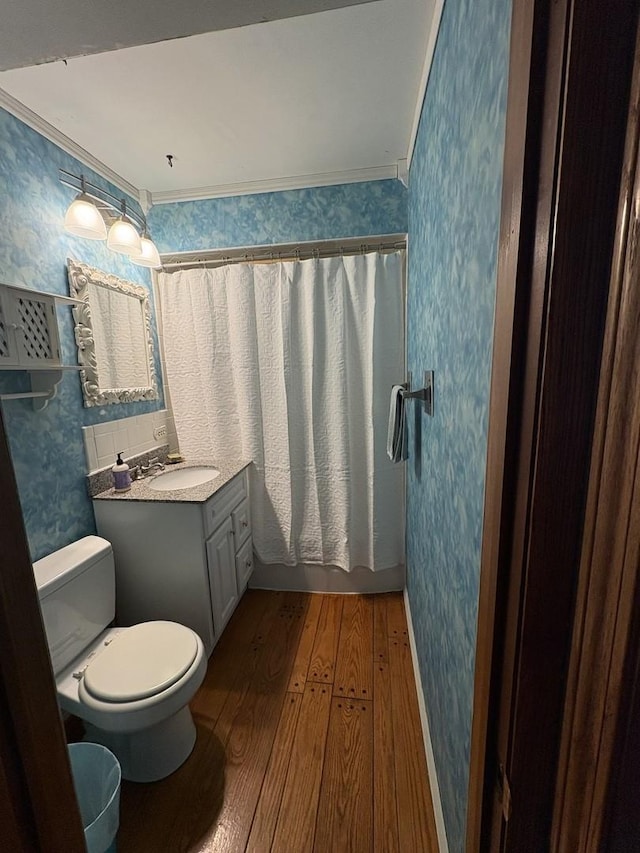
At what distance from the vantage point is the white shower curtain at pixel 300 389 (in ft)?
6.33

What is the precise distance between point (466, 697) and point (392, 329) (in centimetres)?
162

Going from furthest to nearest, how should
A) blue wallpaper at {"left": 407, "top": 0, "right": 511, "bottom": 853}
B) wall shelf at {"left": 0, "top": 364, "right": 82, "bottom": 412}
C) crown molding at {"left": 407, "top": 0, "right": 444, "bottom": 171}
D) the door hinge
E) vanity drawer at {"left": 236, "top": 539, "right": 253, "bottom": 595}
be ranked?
1. vanity drawer at {"left": 236, "top": 539, "right": 253, "bottom": 595}
2. wall shelf at {"left": 0, "top": 364, "right": 82, "bottom": 412}
3. crown molding at {"left": 407, "top": 0, "right": 444, "bottom": 171}
4. blue wallpaper at {"left": 407, "top": 0, "right": 511, "bottom": 853}
5. the door hinge

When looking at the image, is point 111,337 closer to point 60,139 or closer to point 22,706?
point 60,139

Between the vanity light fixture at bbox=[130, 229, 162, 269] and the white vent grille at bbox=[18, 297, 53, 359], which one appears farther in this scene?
the vanity light fixture at bbox=[130, 229, 162, 269]

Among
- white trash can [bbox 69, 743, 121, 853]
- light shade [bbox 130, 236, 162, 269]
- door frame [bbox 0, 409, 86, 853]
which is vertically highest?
light shade [bbox 130, 236, 162, 269]

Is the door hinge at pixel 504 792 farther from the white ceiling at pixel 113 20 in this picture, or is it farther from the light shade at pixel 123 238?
the light shade at pixel 123 238

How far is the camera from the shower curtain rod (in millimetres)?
1911

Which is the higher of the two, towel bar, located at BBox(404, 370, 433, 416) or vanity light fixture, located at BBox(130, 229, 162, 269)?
vanity light fixture, located at BBox(130, 229, 162, 269)

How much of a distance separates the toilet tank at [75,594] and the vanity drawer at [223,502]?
411 mm

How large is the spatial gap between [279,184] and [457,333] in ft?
5.28

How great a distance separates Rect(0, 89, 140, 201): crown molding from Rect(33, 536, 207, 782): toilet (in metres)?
1.66

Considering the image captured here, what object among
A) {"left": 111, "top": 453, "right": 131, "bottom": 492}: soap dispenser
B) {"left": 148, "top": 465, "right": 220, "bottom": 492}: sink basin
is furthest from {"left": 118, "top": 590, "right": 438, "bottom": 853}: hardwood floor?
{"left": 111, "top": 453, "right": 131, "bottom": 492}: soap dispenser

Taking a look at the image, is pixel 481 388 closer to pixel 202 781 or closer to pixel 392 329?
pixel 392 329

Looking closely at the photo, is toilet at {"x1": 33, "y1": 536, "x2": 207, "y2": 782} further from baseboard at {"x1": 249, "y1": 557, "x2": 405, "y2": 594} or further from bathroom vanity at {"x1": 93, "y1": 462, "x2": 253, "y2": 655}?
baseboard at {"x1": 249, "y1": 557, "x2": 405, "y2": 594}
